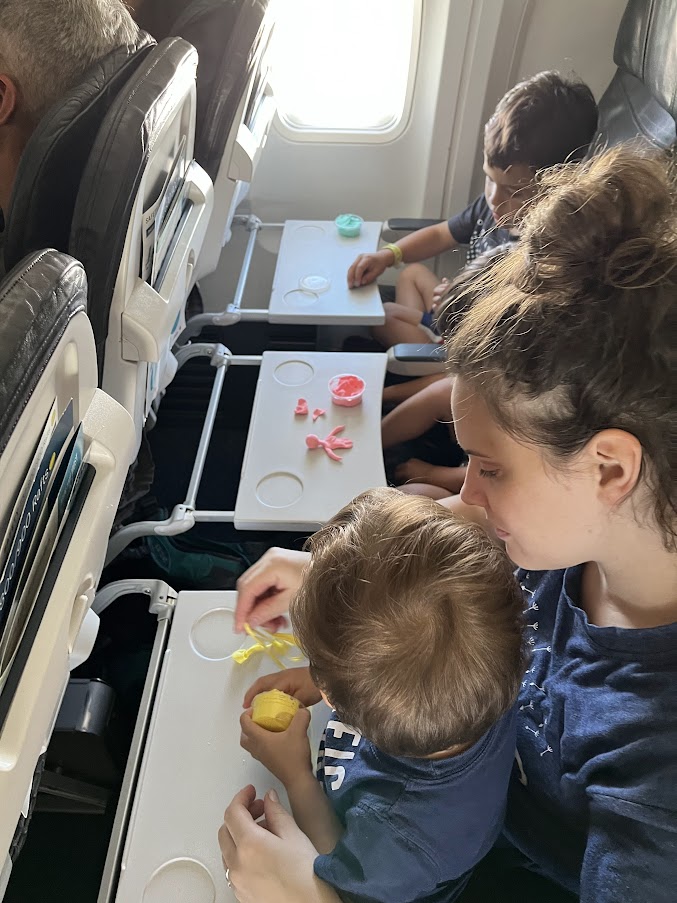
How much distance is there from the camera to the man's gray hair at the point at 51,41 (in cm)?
122

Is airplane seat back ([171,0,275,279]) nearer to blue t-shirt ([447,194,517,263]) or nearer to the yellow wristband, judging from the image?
the yellow wristband

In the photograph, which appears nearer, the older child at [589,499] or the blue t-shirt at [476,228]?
the older child at [589,499]

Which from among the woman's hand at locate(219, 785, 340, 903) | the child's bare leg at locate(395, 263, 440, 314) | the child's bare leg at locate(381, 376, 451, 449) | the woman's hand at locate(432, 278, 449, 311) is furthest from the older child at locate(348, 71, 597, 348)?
the woman's hand at locate(219, 785, 340, 903)

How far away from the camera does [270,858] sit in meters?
0.86

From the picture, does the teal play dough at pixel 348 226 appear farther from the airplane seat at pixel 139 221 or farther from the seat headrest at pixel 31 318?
the seat headrest at pixel 31 318

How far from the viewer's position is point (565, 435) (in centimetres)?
74

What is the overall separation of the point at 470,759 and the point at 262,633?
0.44 metres

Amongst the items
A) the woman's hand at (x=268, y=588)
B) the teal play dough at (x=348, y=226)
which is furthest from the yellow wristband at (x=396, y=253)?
the woman's hand at (x=268, y=588)

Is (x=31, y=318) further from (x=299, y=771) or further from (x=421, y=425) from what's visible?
(x=421, y=425)

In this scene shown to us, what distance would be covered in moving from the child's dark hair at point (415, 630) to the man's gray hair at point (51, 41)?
38.5 inches

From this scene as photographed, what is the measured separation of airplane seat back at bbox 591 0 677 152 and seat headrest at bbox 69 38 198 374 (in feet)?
3.61

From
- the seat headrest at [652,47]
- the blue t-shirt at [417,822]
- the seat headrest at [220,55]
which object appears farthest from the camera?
the seat headrest at [652,47]

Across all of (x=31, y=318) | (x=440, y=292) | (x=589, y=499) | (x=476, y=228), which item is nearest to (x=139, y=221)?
(x=31, y=318)

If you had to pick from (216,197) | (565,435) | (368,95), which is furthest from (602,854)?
(368,95)
